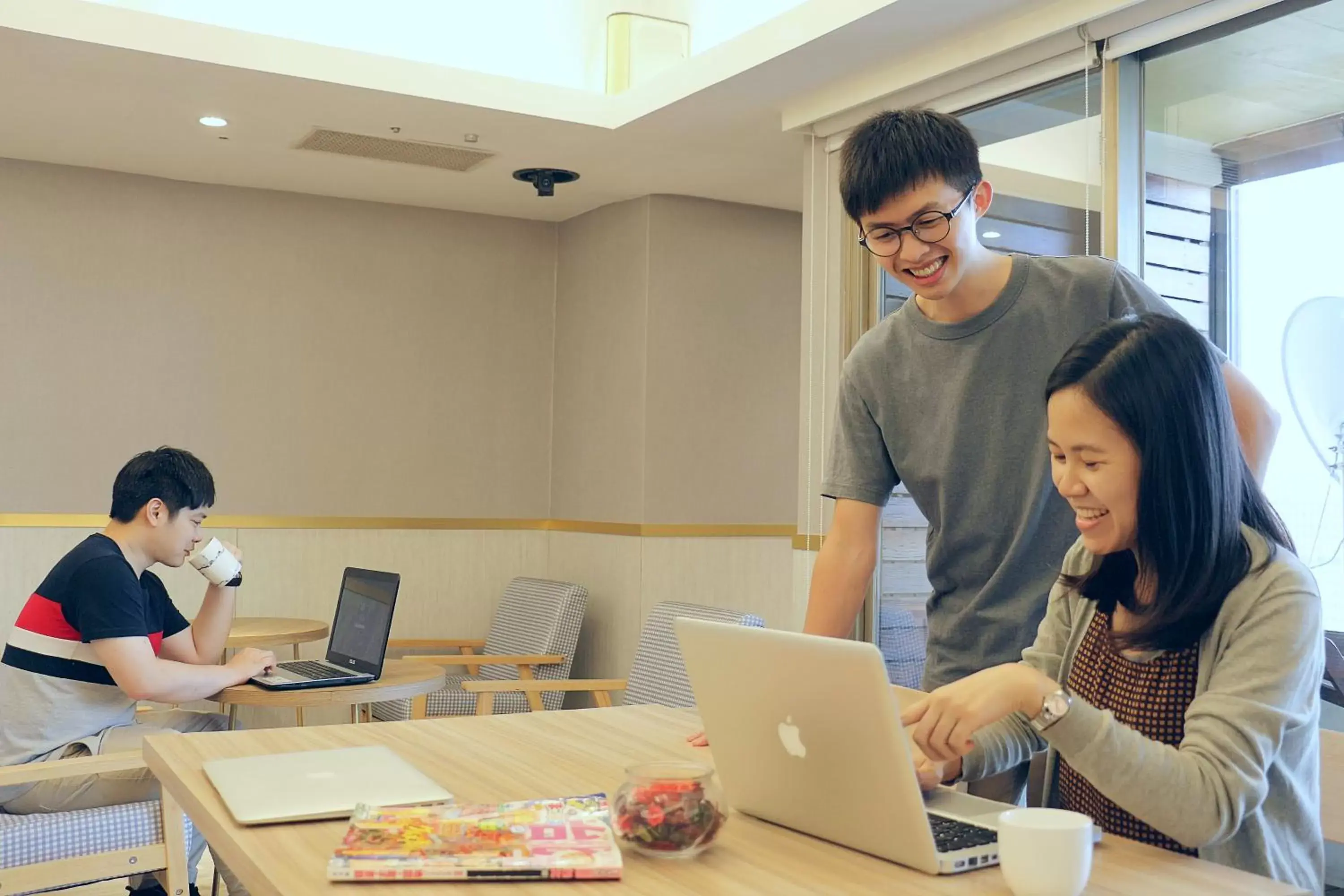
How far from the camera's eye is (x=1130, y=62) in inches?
125

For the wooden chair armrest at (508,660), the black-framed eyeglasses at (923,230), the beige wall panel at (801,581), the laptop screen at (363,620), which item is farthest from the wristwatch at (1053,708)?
the wooden chair armrest at (508,660)

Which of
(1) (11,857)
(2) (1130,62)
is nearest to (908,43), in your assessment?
(2) (1130,62)

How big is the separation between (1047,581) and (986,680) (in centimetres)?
73

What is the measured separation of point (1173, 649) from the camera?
1388mm

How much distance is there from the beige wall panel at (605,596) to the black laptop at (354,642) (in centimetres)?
150

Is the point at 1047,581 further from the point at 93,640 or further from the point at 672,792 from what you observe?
the point at 93,640

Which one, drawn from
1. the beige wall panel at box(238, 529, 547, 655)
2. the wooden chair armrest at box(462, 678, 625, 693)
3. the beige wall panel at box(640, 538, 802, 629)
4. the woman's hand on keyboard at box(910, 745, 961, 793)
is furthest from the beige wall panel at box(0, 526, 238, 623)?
the woman's hand on keyboard at box(910, 745, 961, 793)

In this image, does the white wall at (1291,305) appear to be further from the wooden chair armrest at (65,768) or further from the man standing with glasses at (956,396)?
the wooden chair armrest at (65,768)

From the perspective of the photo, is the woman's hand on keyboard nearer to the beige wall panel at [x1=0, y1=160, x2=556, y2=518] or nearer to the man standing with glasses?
the man standing with glasses

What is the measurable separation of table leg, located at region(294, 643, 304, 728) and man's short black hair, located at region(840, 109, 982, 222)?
8.36 ft

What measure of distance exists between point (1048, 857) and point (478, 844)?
514mm

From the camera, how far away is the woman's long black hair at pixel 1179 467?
4.40ft

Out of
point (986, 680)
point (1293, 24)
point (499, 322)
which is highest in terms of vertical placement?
point (1293, 24)

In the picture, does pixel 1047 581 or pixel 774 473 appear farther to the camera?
pixel 774 473
